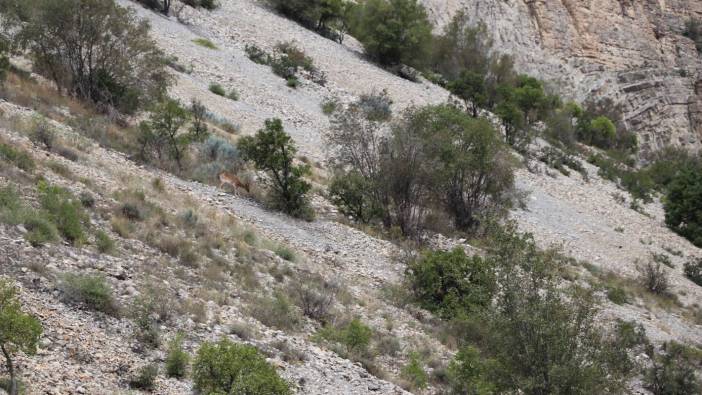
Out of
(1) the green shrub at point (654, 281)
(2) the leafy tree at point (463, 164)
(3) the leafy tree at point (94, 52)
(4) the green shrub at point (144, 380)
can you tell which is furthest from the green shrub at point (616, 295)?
(4) the green shrub at point (144, 380)

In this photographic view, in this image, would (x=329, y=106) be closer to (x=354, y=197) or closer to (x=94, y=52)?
(x=354, y=197)

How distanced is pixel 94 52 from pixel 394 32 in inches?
767

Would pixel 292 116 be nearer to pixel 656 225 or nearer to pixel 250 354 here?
pixel 656 225

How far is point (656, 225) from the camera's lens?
29.3 meters

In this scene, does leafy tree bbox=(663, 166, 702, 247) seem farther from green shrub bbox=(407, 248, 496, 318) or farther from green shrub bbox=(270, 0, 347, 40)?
green shrub bbox=(270, 0, 347, 40)

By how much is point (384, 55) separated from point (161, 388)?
1220 inches

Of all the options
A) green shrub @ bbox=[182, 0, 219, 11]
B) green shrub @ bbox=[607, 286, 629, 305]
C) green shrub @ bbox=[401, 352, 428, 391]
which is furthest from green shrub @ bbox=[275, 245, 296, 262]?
green shrub @ bbox=[182, 0, 219, 11]

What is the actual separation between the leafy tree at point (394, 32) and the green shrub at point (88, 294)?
95.5ft

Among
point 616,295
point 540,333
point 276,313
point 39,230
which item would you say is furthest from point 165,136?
point 616,295

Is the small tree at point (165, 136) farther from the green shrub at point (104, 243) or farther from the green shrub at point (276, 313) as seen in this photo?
the green shrub at point (276, 313)

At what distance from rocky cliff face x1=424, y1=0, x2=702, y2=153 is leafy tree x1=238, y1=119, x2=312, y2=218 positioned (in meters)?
31.7

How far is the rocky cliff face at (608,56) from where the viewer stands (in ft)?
157

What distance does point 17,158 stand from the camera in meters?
12.1

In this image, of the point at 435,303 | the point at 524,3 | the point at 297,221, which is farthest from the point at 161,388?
the point at 524,3
